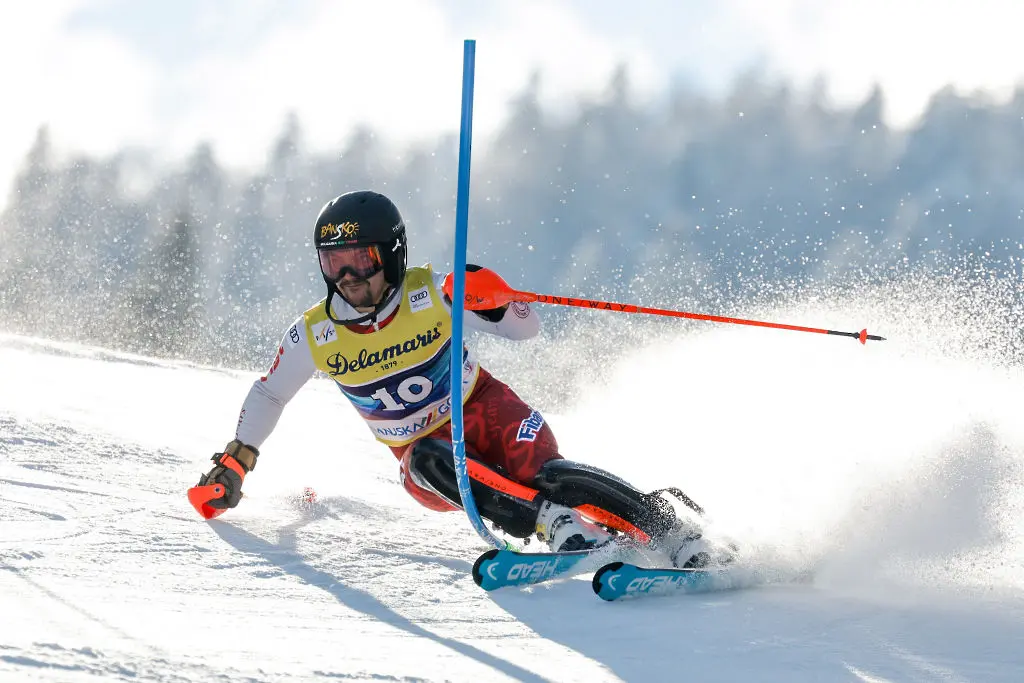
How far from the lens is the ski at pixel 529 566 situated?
3451 millimetres

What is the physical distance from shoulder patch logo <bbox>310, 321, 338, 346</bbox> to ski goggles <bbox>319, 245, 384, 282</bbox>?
26cm

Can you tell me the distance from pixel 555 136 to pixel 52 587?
243ft

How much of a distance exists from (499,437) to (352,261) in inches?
42.1

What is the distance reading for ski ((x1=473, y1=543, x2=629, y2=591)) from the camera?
3.45m

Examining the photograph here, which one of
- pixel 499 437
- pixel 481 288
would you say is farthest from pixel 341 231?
pixel 499 437

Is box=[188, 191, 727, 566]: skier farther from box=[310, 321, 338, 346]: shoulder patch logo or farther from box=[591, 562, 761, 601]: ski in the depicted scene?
box=[591, 562, 761, 601]: ski

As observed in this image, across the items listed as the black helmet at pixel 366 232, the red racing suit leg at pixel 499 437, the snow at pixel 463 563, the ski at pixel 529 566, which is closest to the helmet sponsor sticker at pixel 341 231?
the black helmet at pixel 366 232

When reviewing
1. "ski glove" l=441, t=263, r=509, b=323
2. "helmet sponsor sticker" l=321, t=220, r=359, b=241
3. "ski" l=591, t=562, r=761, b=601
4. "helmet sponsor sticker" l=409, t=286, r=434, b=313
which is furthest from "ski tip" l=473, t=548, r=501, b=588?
"helmet sponsor sticker" l=321, t=220, r=359, b=241

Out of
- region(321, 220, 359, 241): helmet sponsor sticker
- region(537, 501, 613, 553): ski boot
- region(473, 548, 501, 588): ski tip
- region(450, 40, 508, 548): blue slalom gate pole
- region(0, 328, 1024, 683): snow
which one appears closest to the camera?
region(0, 328, 1024, 683): snow

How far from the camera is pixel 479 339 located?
6444 cm

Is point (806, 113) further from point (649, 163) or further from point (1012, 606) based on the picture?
point (1012, 606)

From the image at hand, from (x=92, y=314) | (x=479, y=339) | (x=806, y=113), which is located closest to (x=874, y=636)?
(x=92, y=314)

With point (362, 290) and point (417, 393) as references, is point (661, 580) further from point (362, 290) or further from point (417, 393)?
point (362, 290)

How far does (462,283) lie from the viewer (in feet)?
12.3
